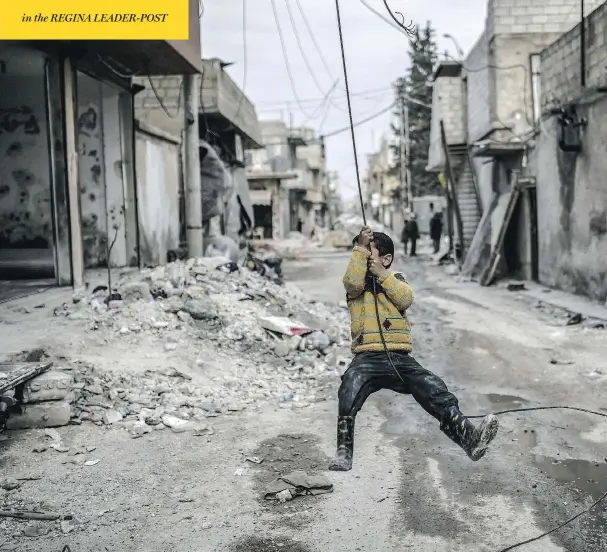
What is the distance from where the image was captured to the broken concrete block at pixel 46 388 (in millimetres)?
5008

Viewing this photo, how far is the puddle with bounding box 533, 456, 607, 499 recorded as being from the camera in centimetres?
393

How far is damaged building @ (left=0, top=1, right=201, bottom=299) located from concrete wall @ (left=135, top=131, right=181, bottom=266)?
13 cm

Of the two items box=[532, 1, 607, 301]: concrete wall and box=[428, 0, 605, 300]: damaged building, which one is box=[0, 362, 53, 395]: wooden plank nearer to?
box=[532, 1, 607, 301]: concrete wall

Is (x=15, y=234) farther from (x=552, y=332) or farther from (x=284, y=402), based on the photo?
(x=552, y=332)

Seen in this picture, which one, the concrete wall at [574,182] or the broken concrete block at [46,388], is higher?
the concrete wall at [574,182]

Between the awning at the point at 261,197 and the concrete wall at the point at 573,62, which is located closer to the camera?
the concrete wall at the point at 573,62

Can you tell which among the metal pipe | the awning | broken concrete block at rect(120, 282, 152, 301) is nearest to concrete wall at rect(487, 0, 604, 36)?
the metal pipe

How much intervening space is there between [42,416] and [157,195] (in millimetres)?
8670

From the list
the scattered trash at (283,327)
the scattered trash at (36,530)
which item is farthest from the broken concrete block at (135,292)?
the scattered trash at (36,530)

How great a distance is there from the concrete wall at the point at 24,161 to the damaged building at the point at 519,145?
9.06 m

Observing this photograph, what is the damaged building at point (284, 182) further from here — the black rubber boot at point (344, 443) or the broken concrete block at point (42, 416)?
the black rubber boot at point (344, 443)

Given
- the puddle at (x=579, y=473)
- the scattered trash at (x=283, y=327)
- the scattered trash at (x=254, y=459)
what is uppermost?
the scattered trash at (x=283, y=327)

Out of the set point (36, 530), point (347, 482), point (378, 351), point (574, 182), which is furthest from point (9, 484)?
point (574, 182)

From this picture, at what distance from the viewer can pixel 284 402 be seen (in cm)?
616
